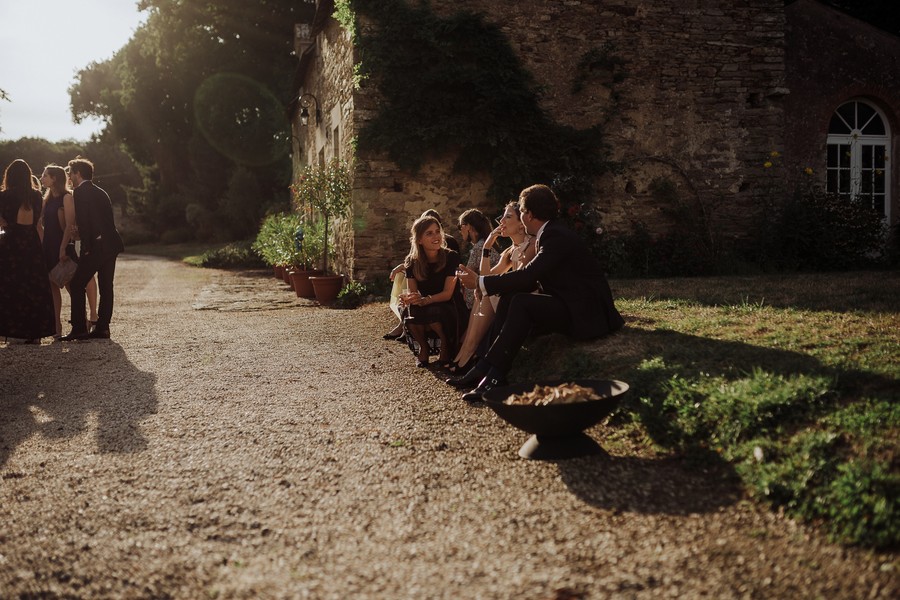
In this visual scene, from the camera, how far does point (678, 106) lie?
11609 millimetres

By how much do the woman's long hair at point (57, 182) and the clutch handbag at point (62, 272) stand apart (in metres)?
0.78

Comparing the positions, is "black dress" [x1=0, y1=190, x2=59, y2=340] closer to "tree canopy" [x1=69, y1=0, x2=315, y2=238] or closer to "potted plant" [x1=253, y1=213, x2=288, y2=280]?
→ "potted plant" [x1=253, y1=213, x2=288, y2=280]

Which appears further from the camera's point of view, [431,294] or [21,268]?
[21,268]

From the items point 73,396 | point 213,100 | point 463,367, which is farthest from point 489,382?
point 213,100

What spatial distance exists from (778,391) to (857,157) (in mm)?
11651

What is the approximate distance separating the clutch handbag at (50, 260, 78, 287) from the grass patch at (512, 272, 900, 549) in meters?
5.25

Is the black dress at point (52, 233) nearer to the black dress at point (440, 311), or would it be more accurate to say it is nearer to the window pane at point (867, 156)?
the black dress at point (440, 311)

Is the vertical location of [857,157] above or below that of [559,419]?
above

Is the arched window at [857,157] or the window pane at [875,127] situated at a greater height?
the window pane at [875,127]

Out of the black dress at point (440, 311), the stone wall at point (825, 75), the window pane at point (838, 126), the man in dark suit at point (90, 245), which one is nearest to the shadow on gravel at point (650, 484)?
the black dress at point (440, 311)

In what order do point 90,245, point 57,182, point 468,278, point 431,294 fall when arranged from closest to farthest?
point 468,278, point 431,294, point 90,245, point 57,182

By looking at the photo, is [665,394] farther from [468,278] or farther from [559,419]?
[468,278]

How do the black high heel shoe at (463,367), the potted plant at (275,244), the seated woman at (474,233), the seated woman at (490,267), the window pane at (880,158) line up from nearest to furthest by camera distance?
the seated woman at (490,267)
the black high heel shoe at (463,367)
the seated woman at (474,233)
the window pane at (880,158)
the potted plant at (275,244)

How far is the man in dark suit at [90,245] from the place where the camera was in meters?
7.70
